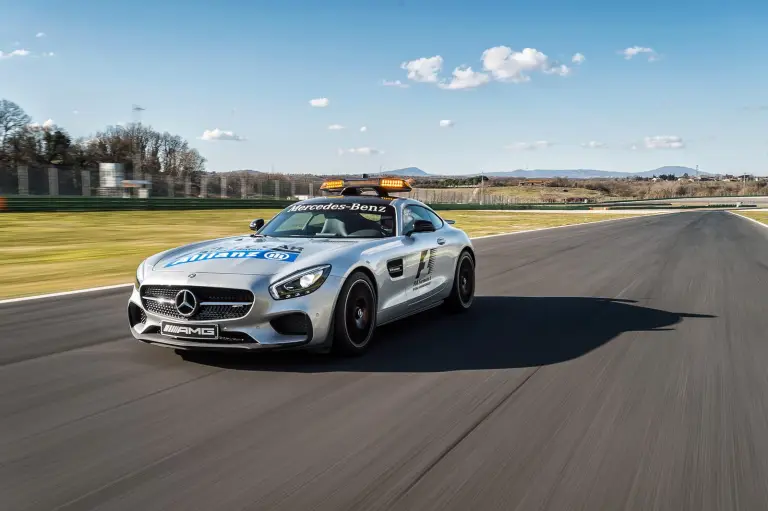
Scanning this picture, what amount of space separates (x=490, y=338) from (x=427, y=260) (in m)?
1.15

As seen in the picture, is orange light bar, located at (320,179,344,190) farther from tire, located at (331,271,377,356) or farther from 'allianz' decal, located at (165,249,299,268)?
'allianz' decal, located at (165,249,299,268)

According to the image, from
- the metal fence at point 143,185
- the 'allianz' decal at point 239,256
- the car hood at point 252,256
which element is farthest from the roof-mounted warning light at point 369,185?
the metal fence at point 143,185

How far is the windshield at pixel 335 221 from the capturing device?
7.73m

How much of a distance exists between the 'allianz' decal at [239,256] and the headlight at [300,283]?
0.22 metres

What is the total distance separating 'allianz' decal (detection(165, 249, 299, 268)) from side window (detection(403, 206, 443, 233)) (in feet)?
6.42

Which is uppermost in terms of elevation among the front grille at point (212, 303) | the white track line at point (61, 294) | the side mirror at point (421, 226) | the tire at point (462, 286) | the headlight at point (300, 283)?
the side mirror at point (421, 226)

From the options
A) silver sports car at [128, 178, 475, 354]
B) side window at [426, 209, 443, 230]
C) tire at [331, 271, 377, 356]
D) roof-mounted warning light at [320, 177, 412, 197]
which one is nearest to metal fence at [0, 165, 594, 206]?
roof-mounted warning light at [320, 177, 412, 197]

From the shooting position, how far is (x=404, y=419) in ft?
15.7

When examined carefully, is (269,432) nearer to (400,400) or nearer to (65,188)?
(400,400)

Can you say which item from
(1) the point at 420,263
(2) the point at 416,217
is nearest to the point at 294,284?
(1) the point at 420,263

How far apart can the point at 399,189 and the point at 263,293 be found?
3641 millimetres

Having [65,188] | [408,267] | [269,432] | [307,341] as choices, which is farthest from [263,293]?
[65,188]

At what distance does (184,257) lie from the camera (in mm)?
6523

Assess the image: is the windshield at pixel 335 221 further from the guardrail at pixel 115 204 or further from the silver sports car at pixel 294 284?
the guardrail at pixel 115 204
